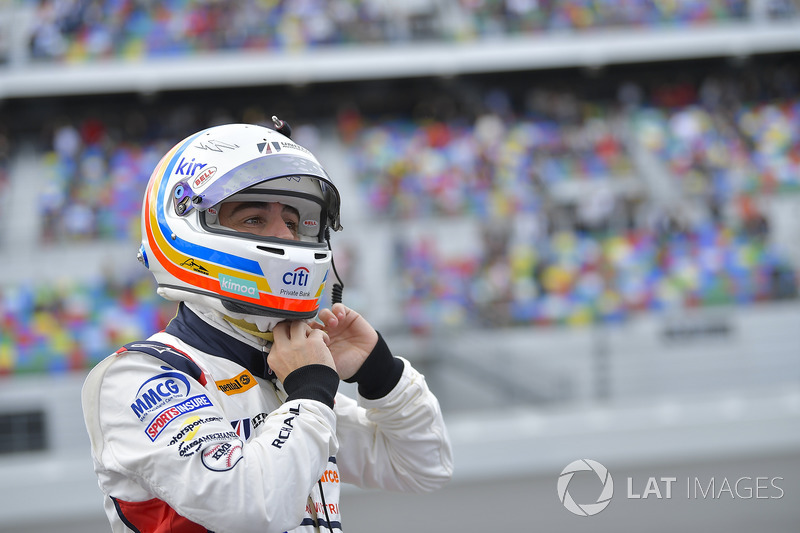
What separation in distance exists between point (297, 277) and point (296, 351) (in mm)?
221

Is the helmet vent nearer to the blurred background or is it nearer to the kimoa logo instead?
the kimoa logo

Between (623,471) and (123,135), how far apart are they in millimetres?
10338

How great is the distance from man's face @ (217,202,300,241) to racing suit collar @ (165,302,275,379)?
21 centimetres

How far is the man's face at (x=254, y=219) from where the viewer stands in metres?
2.04

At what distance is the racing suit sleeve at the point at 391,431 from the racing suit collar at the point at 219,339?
0.27 metres

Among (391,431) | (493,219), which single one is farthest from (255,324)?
(493,219)

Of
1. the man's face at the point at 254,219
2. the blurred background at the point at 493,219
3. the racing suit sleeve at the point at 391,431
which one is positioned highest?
the blurred background at the point at 493,219

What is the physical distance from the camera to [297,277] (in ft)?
6.56

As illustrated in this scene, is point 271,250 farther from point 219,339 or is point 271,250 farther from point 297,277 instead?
point 219,339

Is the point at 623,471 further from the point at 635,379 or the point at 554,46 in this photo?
the point at 554,46

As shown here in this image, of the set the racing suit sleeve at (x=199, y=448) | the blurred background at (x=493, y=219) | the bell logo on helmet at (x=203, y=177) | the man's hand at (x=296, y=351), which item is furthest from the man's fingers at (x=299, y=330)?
the blurred background at (x=493, y=219)

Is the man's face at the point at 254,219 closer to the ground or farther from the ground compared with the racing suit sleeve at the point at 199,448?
farther from the ground

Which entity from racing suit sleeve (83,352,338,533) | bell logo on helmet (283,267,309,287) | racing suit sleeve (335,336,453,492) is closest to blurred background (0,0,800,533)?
racing suit sleeve (335,336,453,492)

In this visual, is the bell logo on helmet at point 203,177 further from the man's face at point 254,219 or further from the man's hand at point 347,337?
the man's hand at point 347,337
